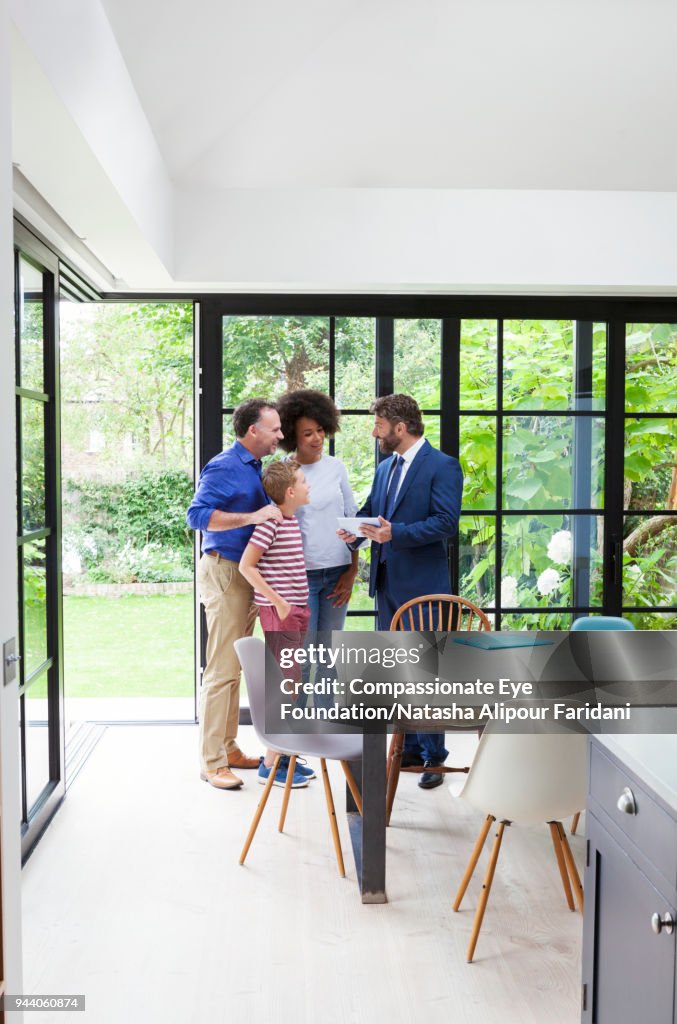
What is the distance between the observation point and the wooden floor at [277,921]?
7.50ft

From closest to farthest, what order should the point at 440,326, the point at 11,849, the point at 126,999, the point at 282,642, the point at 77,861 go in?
the point at 11,849 → the point at 126,999 → the point at 77,861 → the point at 282,642 → the point at 440,326

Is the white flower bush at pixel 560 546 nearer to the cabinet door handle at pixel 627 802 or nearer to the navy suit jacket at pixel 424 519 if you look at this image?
the navy suit jacket at pixel 424 519

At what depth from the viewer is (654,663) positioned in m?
3.12

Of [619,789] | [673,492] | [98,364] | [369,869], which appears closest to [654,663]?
[369,869]

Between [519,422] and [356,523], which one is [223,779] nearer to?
[356,523]

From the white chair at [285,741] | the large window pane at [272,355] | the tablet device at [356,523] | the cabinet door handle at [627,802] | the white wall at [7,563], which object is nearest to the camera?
the cabinet door handle at [627,802]

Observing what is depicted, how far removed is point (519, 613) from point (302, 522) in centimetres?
137

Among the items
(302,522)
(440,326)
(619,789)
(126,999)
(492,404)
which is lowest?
(126,999)

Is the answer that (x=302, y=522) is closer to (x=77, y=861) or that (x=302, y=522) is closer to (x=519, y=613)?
(x=519, y=613)

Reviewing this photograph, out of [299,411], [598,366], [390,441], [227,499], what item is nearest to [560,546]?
[598,366]

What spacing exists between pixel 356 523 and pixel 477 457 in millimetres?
980

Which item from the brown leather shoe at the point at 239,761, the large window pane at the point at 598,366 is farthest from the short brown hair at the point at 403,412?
the brown leather shoe at the point at 239,761

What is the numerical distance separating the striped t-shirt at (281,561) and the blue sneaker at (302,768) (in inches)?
29.0

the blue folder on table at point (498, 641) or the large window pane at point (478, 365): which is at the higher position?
the large window pane at point (478, 365)
